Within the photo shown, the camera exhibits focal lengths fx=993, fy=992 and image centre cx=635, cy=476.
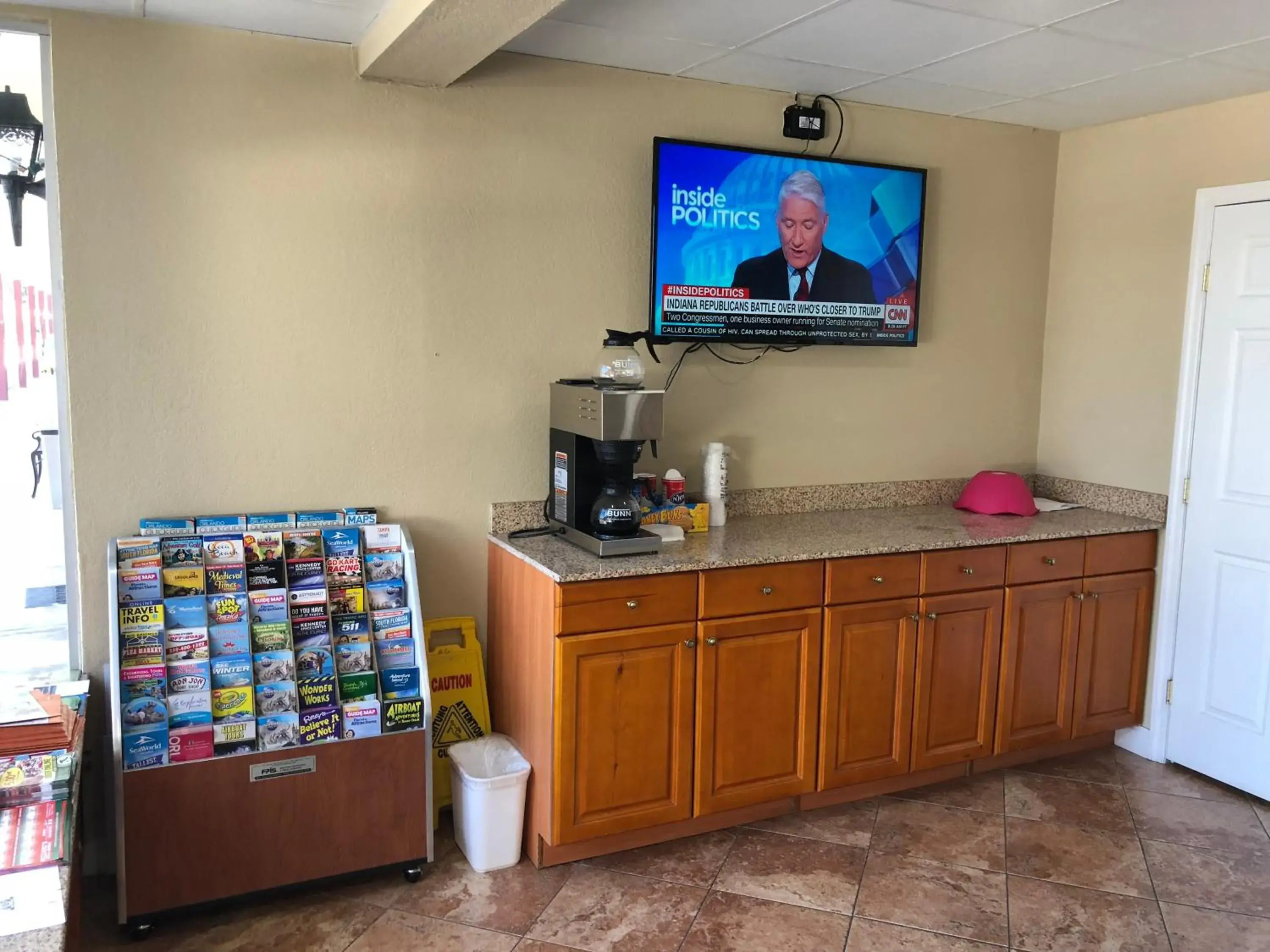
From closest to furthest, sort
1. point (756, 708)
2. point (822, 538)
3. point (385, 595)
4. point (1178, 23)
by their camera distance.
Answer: point (1178, 23), point (385, 595), point (756, 708), point (822, 538)

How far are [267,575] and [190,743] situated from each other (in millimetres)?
482

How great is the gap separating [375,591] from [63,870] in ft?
3.60

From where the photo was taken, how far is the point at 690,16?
2.66 meters

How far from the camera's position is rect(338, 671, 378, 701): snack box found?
2697 millimetres

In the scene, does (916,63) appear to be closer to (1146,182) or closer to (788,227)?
(788,227)

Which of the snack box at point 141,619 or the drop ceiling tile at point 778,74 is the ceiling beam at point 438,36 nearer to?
the drop ceiling tile at point 778,74

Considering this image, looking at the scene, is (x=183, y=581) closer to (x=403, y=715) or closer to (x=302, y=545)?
(x=302, y=545)

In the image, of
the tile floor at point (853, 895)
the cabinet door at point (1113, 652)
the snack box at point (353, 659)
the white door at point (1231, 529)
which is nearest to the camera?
the tile floor at point (853, 895)

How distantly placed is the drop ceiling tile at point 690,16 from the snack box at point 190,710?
199 centimetres

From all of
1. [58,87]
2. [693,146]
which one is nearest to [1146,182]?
[693,146]

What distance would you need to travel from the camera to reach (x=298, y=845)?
262cm

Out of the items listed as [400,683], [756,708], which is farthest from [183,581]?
[756,708]

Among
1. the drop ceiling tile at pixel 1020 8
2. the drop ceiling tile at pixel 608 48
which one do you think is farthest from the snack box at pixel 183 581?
the drop ceiling tile at pixel 1020 8

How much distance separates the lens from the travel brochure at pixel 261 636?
251 cm
